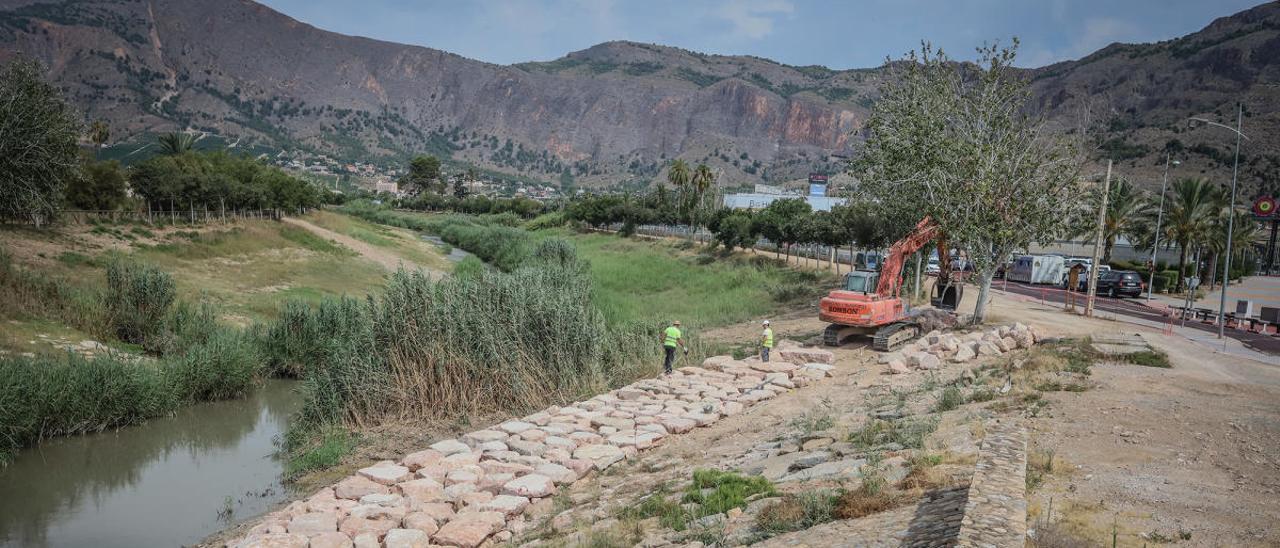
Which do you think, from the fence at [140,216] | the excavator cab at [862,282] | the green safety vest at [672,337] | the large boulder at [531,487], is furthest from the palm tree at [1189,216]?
the fence at [140,216]

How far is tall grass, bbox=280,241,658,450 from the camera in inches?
700

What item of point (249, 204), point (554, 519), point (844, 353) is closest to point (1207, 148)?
point (844, 353)

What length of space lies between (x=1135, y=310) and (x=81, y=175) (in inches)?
2005

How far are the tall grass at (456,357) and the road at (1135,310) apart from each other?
22356 millimetres

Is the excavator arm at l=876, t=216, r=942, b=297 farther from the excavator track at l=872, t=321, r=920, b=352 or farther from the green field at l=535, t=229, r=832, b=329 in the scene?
the green field at l=535, t=229, r=832, b=329

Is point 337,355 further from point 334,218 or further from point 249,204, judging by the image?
point 334,218

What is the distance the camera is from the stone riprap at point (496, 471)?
10000mm

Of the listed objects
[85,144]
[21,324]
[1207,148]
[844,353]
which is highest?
[1207,148]

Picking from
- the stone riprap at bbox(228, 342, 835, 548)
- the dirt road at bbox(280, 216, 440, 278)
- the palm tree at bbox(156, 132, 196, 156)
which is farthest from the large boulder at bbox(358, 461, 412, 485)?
the palm tree at bbox(156, 132, 196, 156)

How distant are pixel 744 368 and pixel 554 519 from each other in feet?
33.5

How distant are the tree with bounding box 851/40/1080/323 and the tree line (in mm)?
35643

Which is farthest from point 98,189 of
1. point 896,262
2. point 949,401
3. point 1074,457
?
point 1074,457

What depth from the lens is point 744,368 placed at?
1986 centimetres

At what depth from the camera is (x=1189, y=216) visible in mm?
47812
